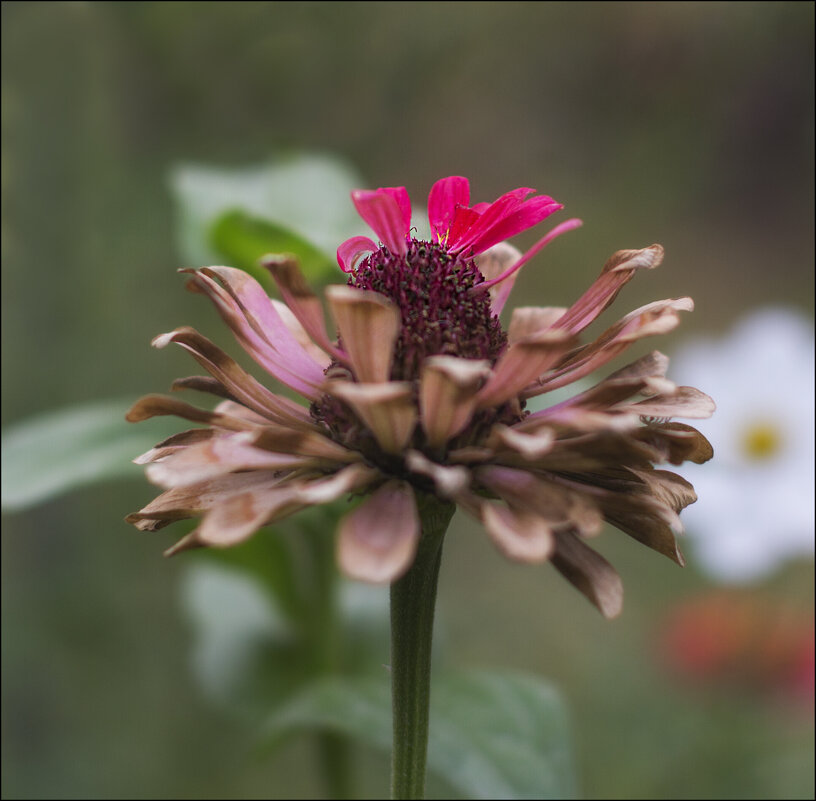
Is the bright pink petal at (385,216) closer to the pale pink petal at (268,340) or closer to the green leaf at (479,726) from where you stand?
the pale pink petal at (268,340)

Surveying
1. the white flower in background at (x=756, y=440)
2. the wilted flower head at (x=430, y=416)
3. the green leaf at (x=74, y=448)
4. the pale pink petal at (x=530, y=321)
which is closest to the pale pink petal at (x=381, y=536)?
the wilted flower head at (x=430, y=416)

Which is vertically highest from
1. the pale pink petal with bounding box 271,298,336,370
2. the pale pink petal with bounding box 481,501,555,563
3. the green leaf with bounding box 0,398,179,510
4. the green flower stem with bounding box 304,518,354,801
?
the pale pink petal with bounding box 271,298,336,370

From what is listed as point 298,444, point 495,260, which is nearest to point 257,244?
point 495,260

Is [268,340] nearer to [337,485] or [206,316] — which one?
[337,485]

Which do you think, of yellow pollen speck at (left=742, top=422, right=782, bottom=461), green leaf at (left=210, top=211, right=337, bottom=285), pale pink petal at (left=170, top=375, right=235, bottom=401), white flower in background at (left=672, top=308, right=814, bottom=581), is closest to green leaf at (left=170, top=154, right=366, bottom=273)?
green leaf at (left=210, top=211, right=337, bottom=285)

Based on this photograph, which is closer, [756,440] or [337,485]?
[337,485]

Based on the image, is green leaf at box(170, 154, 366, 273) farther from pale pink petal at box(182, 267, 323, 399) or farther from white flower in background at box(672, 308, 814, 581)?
white flower in background at box(672, 308, 814, 581)

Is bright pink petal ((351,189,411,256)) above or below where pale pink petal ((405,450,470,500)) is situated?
above
